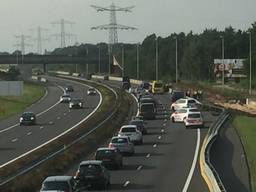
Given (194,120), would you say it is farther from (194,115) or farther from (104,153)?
(104,153)

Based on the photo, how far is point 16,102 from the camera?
113 meters

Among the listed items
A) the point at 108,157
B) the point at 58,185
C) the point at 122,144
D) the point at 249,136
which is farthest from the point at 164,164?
the point at 58,185

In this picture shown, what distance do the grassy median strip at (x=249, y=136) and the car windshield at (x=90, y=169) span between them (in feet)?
21.1

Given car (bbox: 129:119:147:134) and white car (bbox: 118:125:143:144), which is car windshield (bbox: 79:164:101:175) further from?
car (bbox: 129:119:147:134)

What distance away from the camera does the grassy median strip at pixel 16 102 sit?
99.2m

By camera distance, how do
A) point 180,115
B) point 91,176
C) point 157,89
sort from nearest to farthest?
point 91,176, point 180,115, point 157,89

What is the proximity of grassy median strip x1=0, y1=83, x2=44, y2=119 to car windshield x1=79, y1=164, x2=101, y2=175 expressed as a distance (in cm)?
5882

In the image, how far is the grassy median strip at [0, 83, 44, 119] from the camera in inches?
3907

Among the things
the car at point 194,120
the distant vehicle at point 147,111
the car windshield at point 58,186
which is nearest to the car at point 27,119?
the distant vehicle at point 147,111

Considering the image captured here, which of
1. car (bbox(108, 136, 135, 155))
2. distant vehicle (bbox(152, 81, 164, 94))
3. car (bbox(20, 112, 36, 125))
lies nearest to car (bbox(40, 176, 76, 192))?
car (bbox(108, 136, 135, 155))

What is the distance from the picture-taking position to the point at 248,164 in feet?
139

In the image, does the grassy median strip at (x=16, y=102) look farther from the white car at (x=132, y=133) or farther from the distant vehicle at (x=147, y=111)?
the white car at (x=132, y=133)

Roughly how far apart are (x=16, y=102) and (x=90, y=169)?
268ft

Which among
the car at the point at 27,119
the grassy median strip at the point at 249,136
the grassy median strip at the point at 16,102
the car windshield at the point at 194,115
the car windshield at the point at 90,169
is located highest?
the car windshield at the point at 90,169
